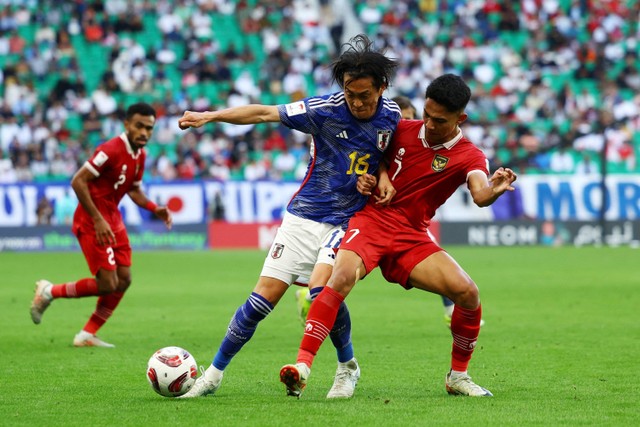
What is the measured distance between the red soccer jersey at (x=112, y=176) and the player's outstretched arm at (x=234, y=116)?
4.17 meters

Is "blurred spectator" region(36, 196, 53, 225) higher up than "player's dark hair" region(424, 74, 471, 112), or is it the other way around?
"player's dark hair" region(424, 74, 471, 112)

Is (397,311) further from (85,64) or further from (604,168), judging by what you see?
(85,64)

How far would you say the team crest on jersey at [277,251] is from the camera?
25.6 ft

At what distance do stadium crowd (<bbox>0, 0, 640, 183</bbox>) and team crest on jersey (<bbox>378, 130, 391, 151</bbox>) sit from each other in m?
22.9

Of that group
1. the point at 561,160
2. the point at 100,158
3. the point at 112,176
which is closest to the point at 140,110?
the point at 100,158

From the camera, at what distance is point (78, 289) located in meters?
11.8

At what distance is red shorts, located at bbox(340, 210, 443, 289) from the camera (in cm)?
767

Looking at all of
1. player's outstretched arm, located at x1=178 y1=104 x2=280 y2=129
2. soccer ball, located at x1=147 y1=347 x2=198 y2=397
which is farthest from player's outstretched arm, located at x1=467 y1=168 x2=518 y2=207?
soccer ball, located at x1=147 y1=347 x2=198 y2=397

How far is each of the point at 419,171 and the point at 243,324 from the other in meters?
1.61

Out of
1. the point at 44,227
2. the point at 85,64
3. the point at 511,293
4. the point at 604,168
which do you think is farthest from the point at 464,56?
the point at 511,293

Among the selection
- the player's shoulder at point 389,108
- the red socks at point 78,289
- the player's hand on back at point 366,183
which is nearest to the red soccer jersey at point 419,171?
the player's shoulder at point 389,108

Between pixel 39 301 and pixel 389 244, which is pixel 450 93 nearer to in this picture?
pixel 389 244

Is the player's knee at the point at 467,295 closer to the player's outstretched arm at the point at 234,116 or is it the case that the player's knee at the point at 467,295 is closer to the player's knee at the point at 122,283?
the player's outstretched arm at the point at 234,116

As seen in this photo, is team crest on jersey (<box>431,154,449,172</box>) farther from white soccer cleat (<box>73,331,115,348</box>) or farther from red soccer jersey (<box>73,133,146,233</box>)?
white soccer cleat (<box>73,331,115,348</box>)
